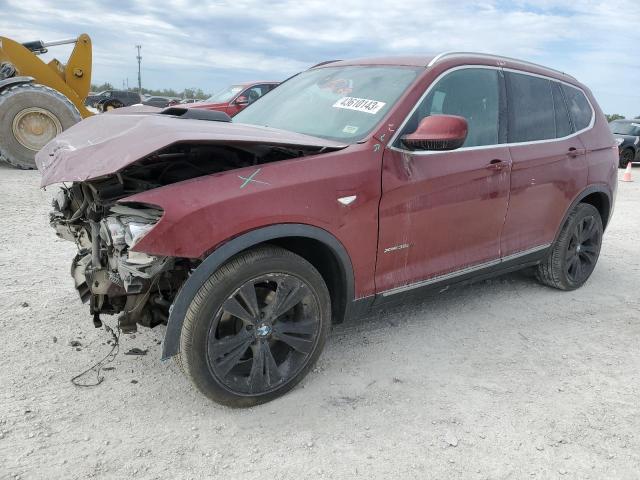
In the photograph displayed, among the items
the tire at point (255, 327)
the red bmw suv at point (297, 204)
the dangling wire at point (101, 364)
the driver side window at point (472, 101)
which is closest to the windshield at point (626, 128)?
the red bmw suv at point (297, 204)

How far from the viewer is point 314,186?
272 cm

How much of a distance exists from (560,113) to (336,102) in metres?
2.08

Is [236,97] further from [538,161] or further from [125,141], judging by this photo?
[125,141]

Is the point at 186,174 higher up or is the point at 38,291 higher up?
the point at 186,174

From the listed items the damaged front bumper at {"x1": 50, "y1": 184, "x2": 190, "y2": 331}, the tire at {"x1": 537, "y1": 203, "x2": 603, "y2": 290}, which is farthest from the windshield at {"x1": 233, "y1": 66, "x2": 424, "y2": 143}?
the tire at {"x1": 537, "y1": 203, "x2": 603, "y2": 290}

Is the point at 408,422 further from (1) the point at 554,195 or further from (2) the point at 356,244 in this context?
(1) the point at 554,195

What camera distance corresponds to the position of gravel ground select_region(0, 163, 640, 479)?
241cm

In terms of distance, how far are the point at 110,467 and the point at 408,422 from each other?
144 centimetres

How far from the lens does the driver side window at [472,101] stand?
11.0 feet

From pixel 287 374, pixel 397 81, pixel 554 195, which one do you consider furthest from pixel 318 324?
pixel 554 195

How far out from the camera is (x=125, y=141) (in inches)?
104

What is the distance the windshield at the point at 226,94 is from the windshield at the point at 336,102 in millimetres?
8851

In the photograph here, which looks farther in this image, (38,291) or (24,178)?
(24,178)

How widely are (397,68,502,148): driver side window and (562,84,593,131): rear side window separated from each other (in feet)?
3.55
